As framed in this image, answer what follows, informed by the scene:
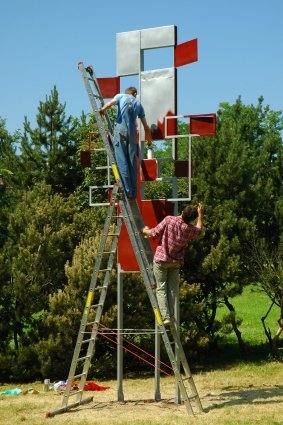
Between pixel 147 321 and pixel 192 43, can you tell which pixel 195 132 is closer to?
pixel 192 43

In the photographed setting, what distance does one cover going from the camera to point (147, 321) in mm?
15055

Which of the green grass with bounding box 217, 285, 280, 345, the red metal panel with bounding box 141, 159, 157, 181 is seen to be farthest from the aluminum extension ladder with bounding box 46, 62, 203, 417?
the green grass with bounding box 217, 285, 280, 345

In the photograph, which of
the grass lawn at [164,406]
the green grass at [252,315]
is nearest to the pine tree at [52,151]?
the green grass at [252,315]

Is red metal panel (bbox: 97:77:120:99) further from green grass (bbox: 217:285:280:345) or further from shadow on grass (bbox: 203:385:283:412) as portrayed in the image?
green grass (bbox: 217:285:280:345)

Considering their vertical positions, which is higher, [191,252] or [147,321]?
[191,252]

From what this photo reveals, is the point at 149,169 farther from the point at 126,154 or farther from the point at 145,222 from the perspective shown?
the point at 126,154

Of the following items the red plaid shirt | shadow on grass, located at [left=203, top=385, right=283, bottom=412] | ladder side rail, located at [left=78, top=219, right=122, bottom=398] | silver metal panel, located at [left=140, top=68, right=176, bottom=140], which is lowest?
shadow on grass, located at [left=203, top=385, right=283, bottom=412]

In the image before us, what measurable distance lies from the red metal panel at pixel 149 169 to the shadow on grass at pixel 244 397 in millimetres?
3288

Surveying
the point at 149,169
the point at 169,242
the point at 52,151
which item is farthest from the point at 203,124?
the point at 52,151

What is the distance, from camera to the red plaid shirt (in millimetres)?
9578

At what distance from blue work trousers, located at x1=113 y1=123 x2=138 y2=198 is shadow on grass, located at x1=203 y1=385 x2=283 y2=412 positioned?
3131 mm

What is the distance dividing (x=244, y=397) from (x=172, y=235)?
2.98m

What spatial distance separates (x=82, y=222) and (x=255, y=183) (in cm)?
405

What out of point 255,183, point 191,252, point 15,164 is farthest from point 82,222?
point 15,164
